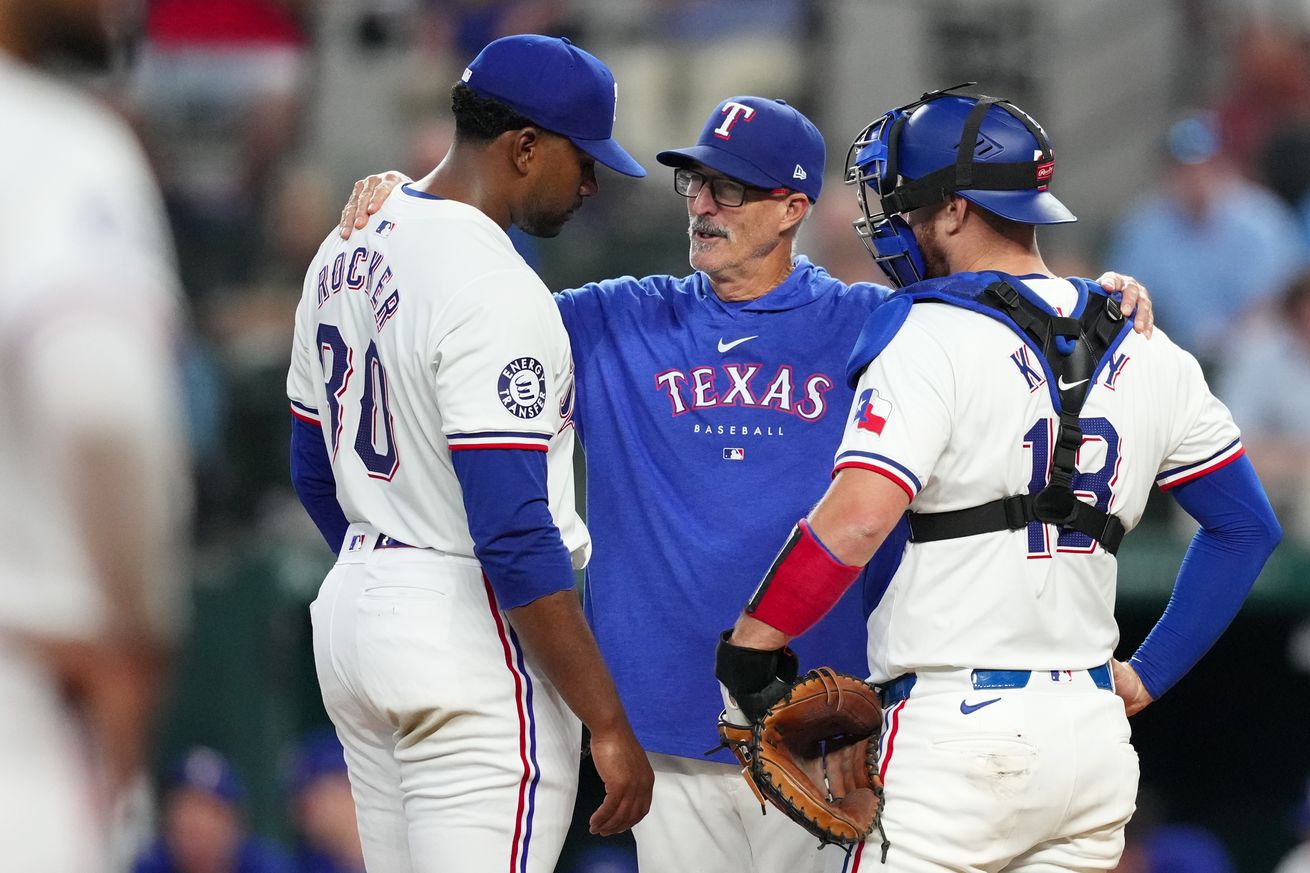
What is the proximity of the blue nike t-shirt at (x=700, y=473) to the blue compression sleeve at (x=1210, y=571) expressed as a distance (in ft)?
2.06

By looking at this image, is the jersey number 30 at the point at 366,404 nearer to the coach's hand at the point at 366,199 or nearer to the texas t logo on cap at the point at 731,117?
the coach's hand at the point at 366,199

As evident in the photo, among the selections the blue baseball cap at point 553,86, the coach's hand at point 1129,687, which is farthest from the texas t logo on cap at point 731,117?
the coach's hand at point 1129,687

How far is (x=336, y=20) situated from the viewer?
9.68 meters

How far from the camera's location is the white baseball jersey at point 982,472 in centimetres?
313

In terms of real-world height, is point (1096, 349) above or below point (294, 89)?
above

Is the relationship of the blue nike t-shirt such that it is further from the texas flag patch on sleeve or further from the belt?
the texas flag patch on sleeve

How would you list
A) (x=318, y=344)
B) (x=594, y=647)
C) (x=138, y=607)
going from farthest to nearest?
1. (x=318, y=344)
2. (x=594, y=647)
3. (x=138, y=607)

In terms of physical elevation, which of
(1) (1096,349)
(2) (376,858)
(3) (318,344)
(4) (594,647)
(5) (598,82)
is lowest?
(2) (376,858)

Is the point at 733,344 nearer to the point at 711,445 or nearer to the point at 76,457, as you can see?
the point at 711,445

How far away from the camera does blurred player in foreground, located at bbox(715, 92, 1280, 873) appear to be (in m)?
3.11

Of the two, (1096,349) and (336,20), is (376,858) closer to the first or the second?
(1096,349)

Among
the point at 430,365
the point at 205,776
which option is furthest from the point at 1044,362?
the point at 205,776

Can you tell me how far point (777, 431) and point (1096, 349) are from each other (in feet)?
2.58

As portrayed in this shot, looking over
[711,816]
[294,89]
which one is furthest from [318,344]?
[294,89]
